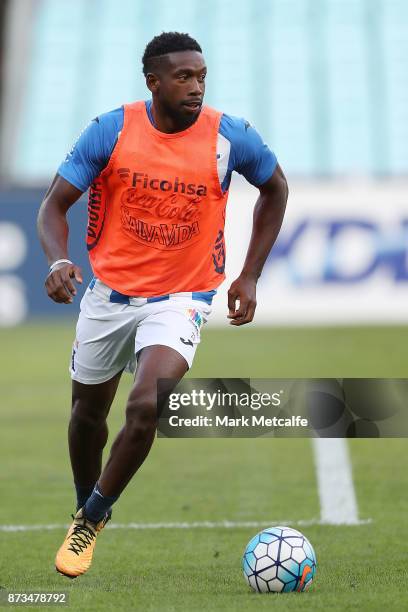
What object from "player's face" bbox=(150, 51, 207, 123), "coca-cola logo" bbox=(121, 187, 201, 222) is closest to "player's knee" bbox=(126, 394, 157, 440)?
"coca-cola logo" bbox=(121, 187, 201, 222)

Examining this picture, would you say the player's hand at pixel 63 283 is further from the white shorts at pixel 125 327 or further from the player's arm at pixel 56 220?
the white shorts at pixel 125 327

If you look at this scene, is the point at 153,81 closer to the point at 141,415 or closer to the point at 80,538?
the point at 141,415

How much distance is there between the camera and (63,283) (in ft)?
18.1

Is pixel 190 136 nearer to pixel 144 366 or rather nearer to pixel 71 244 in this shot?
pixel 144 366

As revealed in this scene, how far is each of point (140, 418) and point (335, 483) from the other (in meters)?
3.05

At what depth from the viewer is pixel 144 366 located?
561 cm

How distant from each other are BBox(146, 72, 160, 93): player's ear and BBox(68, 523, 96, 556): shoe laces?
6.38 feet

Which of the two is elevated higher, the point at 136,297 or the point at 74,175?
the point at 74,175

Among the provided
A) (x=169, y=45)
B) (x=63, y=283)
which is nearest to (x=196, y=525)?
(x=63, y=283)

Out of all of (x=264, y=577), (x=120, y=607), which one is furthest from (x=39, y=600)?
(x=264, y=577)

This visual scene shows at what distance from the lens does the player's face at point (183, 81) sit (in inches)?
228

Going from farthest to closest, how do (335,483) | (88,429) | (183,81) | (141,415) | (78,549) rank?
(335,483) < (88,429) < (183,81) < (78,549) < (141,415)

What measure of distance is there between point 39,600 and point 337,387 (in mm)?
1487

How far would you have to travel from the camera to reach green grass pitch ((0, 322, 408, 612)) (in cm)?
536
